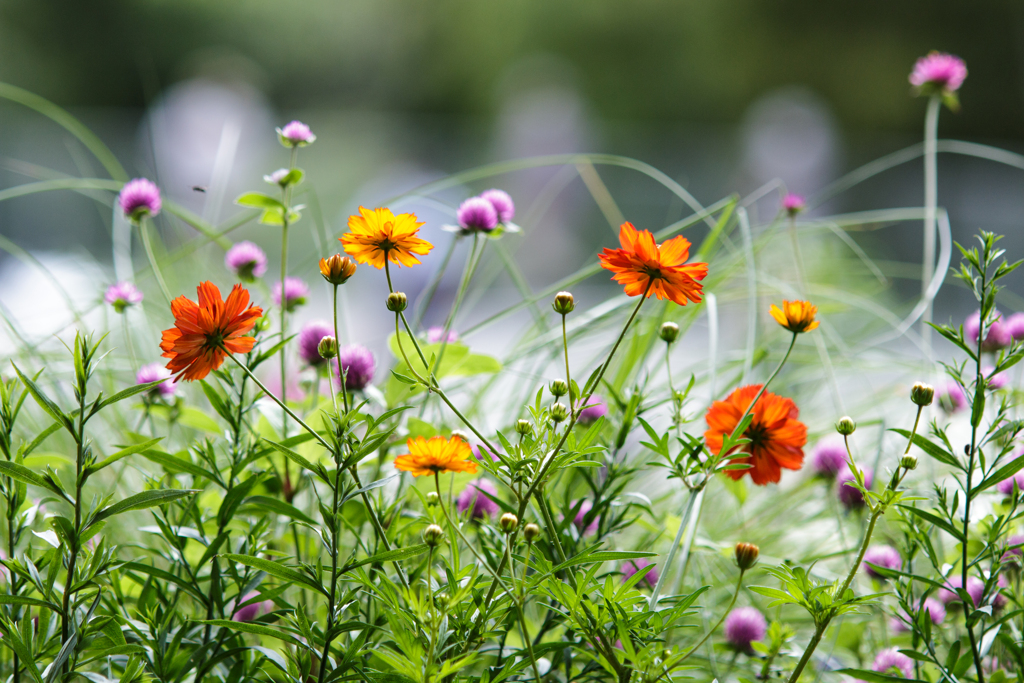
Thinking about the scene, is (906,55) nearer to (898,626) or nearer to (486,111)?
(486,111)

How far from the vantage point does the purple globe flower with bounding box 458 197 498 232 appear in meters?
0.51

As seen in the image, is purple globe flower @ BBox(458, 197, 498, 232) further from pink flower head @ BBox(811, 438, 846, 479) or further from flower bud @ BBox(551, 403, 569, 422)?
pink flower head @ BBox(811, 438, 846, 479)

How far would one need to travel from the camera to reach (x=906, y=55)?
7336 millimetres

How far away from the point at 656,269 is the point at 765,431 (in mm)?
128

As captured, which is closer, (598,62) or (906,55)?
(906,55)

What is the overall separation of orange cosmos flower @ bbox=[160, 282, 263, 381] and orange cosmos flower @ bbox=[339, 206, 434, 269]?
2.2 inches

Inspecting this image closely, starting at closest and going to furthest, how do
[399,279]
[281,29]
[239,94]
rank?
[399,279]
[239,94]
[281,29]

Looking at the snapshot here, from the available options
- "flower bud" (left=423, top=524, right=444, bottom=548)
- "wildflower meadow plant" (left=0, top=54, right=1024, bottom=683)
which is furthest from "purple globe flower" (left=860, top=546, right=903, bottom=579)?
"flower bud" (left=423, top=524, right=444, bottom=548)

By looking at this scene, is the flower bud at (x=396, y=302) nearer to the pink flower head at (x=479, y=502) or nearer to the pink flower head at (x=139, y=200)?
the pink flower head at (x=479, y=502)

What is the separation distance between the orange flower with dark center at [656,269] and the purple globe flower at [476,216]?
15 centimetres

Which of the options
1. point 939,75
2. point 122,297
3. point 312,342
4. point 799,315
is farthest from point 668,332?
point 939,75

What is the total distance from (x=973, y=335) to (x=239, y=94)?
5.53 meters

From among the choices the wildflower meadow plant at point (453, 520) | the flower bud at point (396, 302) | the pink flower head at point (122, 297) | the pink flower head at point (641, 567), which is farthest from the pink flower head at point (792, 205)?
the pink flower head at point (122, 297)

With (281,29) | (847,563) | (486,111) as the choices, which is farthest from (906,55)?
(847,563)
